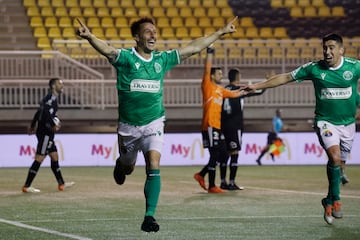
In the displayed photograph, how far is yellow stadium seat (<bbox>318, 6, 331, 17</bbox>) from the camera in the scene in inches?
1465

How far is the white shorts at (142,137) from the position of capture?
1027 centimetres

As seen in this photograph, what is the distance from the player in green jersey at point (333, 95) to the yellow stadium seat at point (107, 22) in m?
24.1

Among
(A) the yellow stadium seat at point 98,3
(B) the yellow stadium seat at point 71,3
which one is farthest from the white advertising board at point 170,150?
(A) the yellow stadium seat at point 98,3

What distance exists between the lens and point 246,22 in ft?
120

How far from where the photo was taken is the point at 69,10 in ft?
118

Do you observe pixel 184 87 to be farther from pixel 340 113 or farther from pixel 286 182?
pixel 340 113

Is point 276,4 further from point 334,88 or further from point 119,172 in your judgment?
point 119,172

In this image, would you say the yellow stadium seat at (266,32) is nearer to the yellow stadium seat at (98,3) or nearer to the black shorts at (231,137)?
the yellow stadium seat at (98,3)

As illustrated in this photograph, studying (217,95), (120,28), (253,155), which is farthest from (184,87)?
(217,95)

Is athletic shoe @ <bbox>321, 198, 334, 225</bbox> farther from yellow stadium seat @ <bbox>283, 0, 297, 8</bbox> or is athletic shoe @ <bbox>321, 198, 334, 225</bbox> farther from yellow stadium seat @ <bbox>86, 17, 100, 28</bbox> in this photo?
yellow stadium seat @ <bbox>283, 0, 297, 8</bbox>

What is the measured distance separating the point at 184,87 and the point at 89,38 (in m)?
19.8

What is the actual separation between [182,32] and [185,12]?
156 cm

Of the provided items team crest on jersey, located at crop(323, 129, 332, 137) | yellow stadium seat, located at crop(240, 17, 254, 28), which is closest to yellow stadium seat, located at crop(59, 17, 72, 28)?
yellow stadium seat, located at crop(240, 17, 254, 28)

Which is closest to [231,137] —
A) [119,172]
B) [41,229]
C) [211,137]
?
[211,137]
